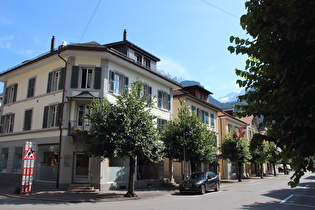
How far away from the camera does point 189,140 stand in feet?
70.7

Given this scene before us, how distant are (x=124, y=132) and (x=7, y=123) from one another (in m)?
15.9

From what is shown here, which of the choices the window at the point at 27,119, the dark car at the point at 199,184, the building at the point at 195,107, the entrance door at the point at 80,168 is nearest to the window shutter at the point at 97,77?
the entrance door at the point at 80,168

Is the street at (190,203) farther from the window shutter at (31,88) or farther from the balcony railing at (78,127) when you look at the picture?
the window shutter at (31,88)

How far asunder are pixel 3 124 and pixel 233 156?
25.3m

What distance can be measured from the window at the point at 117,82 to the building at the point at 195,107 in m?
7.53

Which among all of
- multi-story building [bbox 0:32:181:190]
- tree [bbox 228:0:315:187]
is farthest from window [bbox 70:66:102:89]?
tree [bbox 228:0:315:187]

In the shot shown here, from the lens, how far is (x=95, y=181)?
17906mm

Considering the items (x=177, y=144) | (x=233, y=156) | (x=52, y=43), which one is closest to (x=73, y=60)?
(x=52, y=43)

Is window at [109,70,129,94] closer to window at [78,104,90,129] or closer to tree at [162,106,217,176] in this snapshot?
window at [78,104,90,129]

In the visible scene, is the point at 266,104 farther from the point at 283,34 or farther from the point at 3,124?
the point at 3,124

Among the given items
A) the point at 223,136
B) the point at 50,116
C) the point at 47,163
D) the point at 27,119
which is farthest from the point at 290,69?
the point at 223,136

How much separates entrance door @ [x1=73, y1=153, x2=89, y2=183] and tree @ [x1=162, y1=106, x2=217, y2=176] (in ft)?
21.5

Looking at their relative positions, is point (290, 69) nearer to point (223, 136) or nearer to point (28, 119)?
point (28, 119)

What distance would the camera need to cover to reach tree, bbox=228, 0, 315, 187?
3727mm
